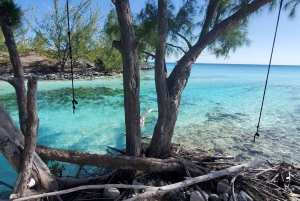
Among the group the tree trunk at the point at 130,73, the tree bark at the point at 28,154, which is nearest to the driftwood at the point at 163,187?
the tree bark at the point at 28,154

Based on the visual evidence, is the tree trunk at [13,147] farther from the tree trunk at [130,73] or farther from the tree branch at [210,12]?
the tree branch at [210,12]

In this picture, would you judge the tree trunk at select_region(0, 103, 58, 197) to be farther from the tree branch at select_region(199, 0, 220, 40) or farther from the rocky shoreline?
the rocky shoreline

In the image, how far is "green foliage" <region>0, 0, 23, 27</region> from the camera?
7.91ft

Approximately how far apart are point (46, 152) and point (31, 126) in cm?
87

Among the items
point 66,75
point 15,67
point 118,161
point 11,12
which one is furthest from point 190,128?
point 66,75

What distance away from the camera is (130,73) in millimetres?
2910

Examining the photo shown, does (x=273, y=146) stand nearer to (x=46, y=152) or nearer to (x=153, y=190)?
(x=153, y=190)

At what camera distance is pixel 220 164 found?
325cm

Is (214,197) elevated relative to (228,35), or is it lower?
lower

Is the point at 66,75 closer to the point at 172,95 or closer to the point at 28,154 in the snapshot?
the point at 172,95

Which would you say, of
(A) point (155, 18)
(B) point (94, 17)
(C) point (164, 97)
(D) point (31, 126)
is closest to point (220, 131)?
(C) point (164, 97)

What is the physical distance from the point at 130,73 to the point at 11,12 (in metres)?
1.71

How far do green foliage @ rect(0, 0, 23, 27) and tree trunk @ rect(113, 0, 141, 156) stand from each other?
50.7 inches

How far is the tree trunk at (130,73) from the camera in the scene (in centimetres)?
272
